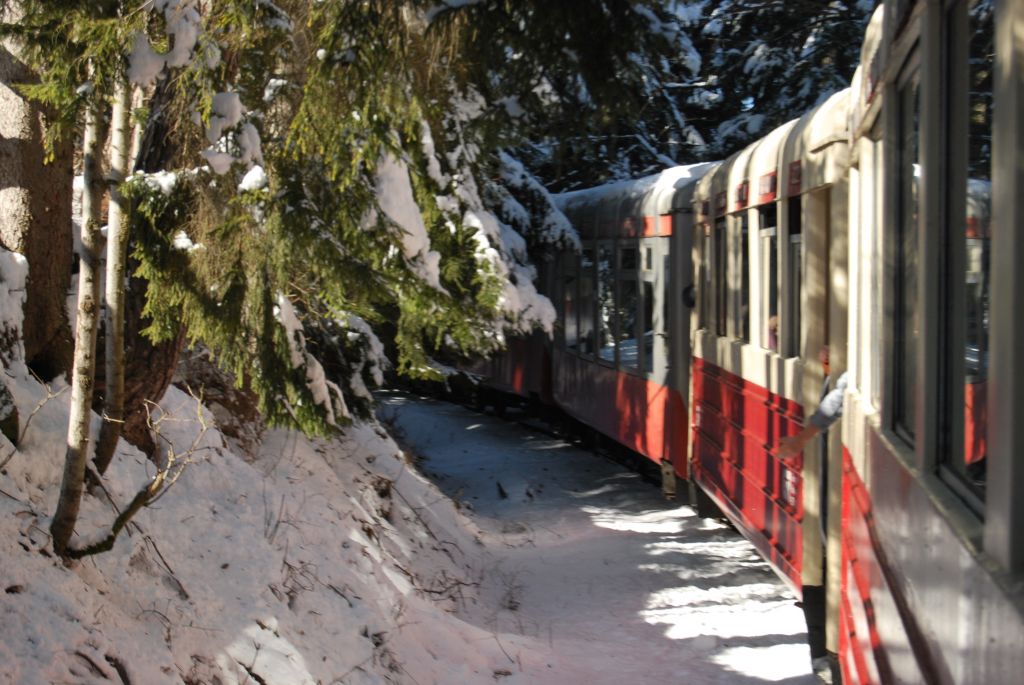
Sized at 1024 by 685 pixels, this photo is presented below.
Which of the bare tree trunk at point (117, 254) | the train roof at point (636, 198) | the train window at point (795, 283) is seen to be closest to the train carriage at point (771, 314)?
the train window at point (795, 283)

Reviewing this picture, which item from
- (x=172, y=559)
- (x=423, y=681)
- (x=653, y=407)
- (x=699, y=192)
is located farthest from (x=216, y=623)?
(x=653, y=407)

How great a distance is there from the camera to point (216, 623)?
5.27 meters

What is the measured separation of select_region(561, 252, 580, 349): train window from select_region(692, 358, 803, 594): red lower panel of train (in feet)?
13.9

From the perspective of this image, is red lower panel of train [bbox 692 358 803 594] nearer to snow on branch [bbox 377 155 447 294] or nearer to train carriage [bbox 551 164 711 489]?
train carriage [bbox 551 164 711 489]

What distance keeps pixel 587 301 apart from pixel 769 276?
247 inches

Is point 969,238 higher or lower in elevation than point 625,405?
higher

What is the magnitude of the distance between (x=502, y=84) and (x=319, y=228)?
1018 millimetres

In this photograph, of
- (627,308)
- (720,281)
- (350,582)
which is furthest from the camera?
(627,308)

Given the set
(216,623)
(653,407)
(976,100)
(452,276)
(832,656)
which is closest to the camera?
(976,100)

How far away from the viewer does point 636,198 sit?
11312 millimetres

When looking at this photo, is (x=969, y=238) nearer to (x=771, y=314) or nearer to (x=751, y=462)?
(x=771, y=314)

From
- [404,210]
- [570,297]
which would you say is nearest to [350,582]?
[404,210]

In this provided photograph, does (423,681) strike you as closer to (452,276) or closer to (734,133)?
(452,276)

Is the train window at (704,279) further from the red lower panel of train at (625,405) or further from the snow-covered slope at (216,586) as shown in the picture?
the snow-covered slope at (216,586)
